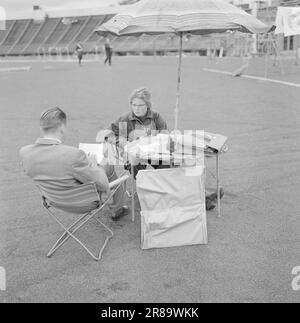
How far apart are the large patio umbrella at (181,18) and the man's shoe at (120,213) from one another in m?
1.75

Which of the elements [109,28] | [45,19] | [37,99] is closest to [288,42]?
[37,99]

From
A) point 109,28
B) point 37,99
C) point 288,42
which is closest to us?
point 109,28

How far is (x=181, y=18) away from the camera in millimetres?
4109

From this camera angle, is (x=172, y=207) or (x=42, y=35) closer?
(x=172, y=207)

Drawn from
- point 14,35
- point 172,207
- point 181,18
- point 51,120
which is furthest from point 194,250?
point 14,35

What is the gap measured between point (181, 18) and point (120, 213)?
2.00m

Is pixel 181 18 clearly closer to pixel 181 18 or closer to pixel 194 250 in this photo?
pixel 181 18

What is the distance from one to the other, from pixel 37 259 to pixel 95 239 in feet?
1.90

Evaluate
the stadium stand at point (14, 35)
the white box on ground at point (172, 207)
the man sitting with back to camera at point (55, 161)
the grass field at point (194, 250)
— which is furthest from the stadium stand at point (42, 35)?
the man sitting with back to camera at point (55, 161)

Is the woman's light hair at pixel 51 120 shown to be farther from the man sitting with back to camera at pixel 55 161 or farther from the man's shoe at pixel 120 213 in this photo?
the man's shoe at pixel 120 213

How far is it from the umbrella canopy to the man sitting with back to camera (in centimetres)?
131
